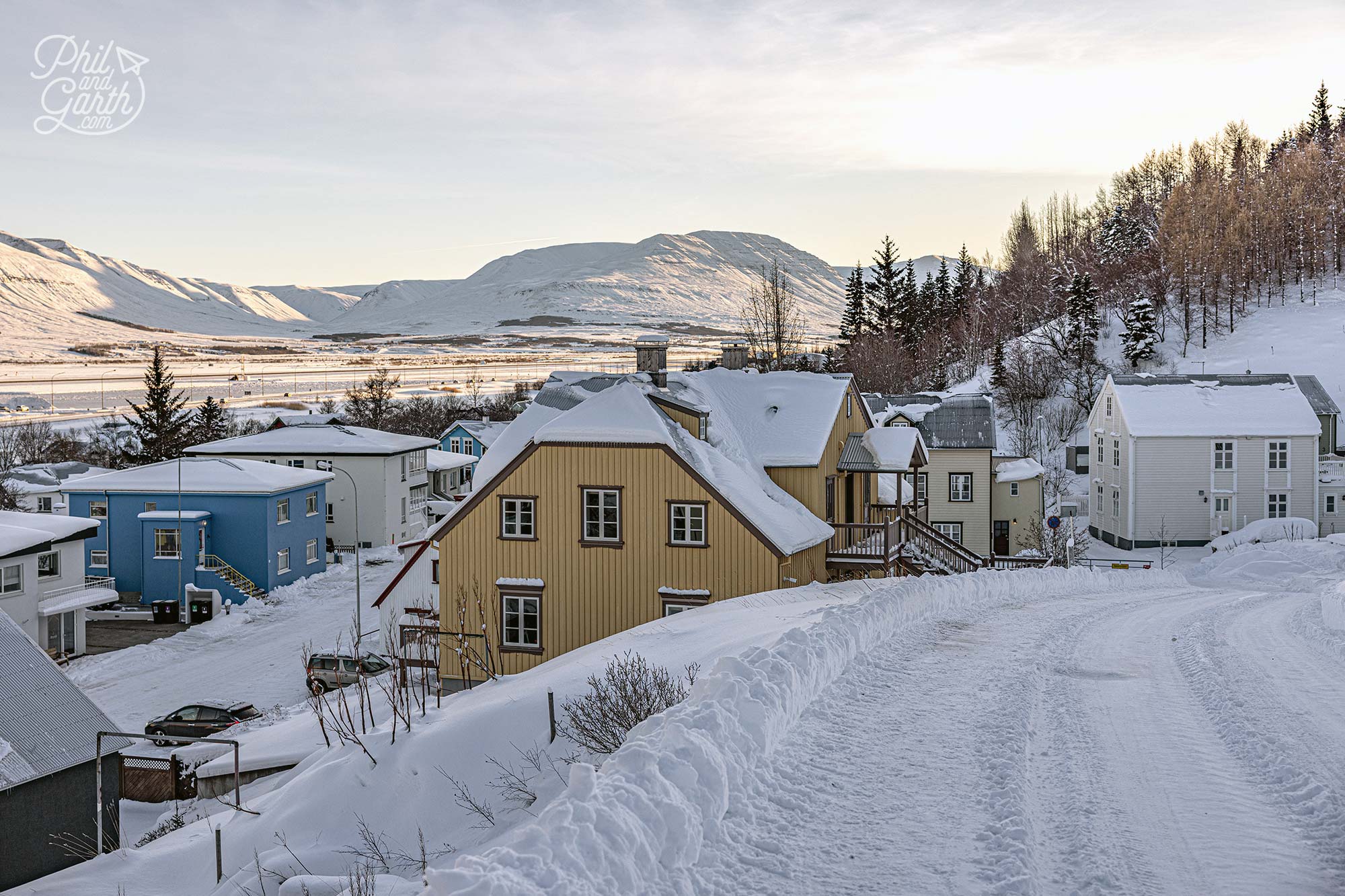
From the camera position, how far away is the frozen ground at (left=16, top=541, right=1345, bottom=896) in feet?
22.8

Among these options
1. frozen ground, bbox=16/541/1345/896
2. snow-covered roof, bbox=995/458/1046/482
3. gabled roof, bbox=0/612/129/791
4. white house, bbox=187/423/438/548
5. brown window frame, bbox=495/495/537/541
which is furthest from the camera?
white house, bbox=187/423/438/548

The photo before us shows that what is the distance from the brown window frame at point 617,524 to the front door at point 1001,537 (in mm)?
33883

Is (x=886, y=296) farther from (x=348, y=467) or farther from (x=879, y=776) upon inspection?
(x=879, y=776)

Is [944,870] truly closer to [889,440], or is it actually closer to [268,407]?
[889,440]

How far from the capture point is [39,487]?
60.2 metres

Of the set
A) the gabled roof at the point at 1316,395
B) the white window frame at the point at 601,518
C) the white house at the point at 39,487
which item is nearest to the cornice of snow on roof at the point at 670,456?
the white window frame at the point at 601,518

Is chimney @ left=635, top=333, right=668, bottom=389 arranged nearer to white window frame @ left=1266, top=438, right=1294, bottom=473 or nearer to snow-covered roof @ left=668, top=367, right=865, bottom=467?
snow-covered roof @ left=668, top=367, right=865, bottom=467

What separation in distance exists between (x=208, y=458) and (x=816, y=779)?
157ft

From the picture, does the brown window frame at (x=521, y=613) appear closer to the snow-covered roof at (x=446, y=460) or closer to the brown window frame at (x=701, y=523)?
the brown window frame at (x=701, y=523)

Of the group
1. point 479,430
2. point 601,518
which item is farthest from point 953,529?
Result: point 479,430

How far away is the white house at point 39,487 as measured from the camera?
2311 inches

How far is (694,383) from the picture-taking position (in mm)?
30578

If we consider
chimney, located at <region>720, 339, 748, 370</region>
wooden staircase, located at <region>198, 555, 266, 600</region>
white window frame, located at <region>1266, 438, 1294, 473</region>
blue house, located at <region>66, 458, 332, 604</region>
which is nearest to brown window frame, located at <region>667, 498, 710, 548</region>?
chimney, located at <region>720, 339, 748, 370</region>

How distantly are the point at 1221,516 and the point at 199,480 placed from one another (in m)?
51.0
